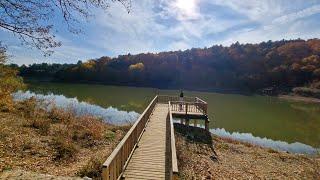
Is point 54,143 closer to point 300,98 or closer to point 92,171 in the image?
point 92,171

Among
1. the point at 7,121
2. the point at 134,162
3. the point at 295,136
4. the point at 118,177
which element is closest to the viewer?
the point at 118,177

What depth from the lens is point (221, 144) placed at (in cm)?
2205

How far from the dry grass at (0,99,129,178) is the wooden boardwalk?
1.38 m

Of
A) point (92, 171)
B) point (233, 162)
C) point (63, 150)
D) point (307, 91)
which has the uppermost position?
point (307, 91)

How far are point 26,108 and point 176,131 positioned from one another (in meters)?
11.0

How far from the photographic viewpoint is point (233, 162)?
17578mm

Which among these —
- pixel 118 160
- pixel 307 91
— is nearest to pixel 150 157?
pixel 118 160

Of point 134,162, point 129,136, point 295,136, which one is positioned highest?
point 129,136

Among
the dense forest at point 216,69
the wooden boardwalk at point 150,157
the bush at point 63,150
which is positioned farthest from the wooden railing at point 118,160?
the dense forest at point 216,69

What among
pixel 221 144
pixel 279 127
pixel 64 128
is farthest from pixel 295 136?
pixel 64 128

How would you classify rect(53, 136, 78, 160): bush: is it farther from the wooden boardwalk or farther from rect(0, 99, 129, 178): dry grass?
the wooden boardwalk

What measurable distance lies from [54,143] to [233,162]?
9345 millimetres

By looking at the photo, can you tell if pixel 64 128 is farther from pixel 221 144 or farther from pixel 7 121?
pixel 221 144

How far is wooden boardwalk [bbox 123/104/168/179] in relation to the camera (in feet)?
32.8
